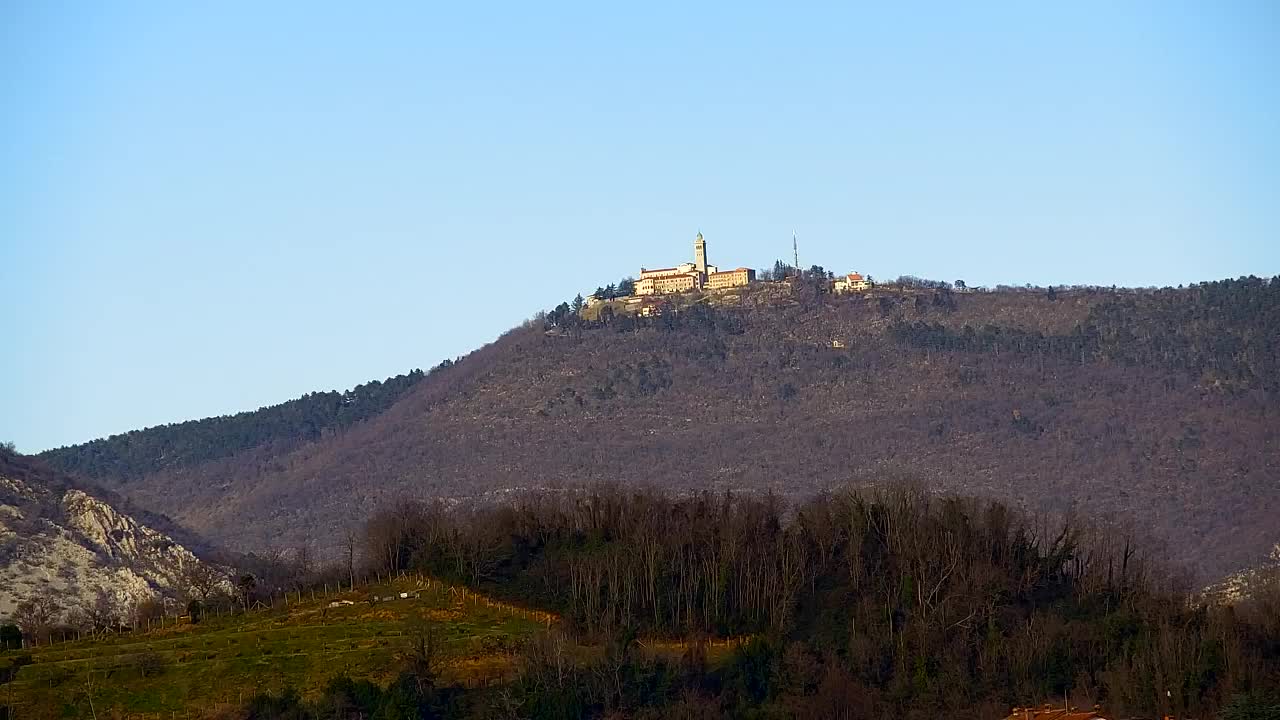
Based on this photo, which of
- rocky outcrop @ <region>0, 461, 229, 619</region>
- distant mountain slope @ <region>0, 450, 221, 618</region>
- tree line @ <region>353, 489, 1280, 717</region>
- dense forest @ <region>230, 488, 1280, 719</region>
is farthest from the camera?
distant mountain slope @ <region>0, 450, 221, 618</region>

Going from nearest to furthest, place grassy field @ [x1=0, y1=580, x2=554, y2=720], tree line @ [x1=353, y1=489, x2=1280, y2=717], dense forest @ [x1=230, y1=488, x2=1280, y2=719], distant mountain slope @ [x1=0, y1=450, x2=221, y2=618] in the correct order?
dense forest @ [x1=230, y1=488, x2=1280, y2=719]
grassy field @ [x1=0, y1=580, x2=554, y2=720]
tree line @ [x1=353, y1=489, x2=1280, y2=717]
distant mountain slope @ [x1=0, y1=450, x2=221, y2=618]

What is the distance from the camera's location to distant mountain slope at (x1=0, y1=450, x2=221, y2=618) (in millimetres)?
120812

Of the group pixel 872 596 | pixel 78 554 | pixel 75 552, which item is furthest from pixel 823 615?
pixel 75 552

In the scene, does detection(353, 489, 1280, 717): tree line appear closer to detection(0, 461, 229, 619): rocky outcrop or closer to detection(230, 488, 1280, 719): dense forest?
detection(230, 488, 1280, 719): dense forest

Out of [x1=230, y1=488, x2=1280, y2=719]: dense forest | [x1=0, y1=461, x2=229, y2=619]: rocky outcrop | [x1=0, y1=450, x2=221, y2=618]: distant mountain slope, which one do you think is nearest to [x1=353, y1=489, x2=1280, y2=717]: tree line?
[x1=230, y1=488, x2=1280, y2=719]: dense forest

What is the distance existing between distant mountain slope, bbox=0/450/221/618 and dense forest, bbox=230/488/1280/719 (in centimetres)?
2118

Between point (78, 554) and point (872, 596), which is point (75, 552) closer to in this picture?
point (78, 554)

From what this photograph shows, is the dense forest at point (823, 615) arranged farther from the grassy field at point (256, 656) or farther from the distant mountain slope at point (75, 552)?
the distant mountain slope at point (75, 552)

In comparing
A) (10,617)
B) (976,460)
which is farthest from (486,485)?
(10,617)

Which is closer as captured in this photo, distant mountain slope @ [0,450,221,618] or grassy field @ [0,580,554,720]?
grassy field @ [0,580,554,720]

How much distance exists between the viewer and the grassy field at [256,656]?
8650cm

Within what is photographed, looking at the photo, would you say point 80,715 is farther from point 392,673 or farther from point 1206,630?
point 1206,630

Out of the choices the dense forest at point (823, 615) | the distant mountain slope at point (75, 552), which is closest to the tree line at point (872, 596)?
the dense forest at point (823, 615)

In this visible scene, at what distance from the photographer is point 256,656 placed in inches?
3570
